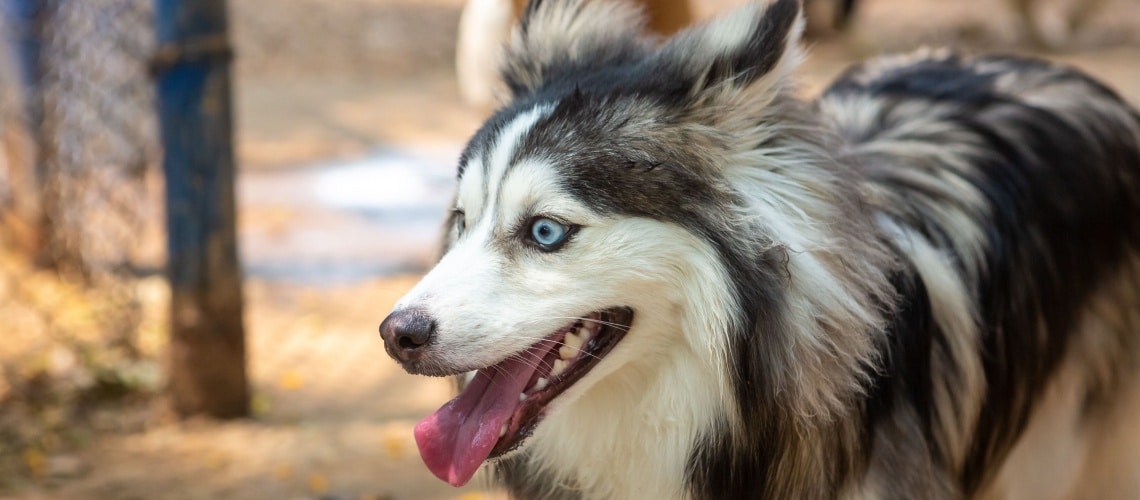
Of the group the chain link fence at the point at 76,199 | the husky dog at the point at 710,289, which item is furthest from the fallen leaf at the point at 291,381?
the husky dog at the point at 710,289

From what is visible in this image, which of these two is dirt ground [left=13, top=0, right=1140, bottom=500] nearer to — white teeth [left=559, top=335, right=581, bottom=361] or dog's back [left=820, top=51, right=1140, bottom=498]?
dog's back [left=820, top=51, right=1140, bottom=498]

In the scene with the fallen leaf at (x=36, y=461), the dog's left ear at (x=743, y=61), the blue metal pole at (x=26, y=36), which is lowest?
the fallen leaf at (x=36, y=461)

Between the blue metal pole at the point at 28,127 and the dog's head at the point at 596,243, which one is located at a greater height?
the blue metal pole at the point at 28,127

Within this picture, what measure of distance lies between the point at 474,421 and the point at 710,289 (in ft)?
1.87

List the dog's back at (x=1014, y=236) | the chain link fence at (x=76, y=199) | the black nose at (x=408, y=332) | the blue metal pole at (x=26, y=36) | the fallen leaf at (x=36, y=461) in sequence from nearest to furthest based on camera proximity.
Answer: the black nose at (x=408, y=332), the dog's back at (x=1014, y=236), the fallen leaf at (x=36, y=461), the chain link fence at (x=76, y=199), the blue metal pole at (x=26, y=36)

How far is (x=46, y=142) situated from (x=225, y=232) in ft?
4.45

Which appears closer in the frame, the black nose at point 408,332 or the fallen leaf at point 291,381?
the black nose at point 408,332

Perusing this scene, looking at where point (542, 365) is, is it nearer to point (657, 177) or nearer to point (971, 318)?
point (657, 177)

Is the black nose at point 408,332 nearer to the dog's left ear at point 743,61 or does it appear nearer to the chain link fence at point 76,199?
the dog's left ear at point 743,61

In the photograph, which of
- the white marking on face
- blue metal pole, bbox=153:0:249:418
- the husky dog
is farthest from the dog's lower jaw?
blue metal pole, bbox=153:0:249:418

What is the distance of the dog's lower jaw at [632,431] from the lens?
2.27 m

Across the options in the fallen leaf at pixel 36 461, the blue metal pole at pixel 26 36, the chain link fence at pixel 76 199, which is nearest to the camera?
the fallen leaf at pixel 36 461

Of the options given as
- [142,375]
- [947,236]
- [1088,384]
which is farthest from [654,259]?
[142,375]

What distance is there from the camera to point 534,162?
2.23m
